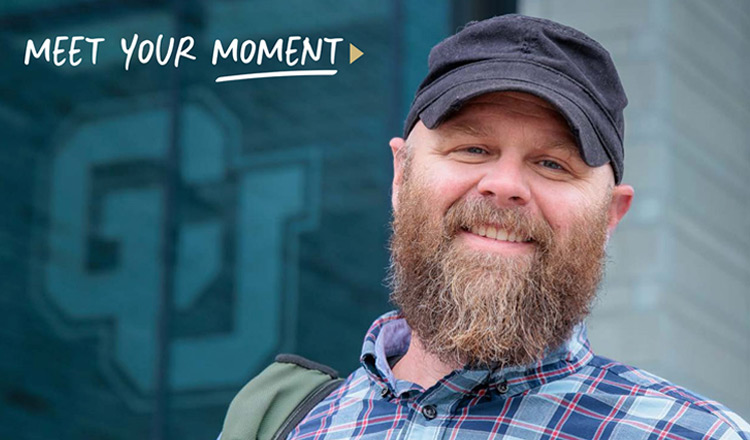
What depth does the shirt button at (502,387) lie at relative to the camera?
79.4 inches

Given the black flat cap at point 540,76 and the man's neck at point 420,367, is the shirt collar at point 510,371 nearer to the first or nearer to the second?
the man's neck at point 420,367

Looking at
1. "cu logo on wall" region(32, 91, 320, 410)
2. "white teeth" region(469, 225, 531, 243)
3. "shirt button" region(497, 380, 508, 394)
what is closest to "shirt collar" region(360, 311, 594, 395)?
"shirt button" region(497, 380, 508, 394)

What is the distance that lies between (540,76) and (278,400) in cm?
76

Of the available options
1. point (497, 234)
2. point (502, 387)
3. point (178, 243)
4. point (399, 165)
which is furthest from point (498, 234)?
point (178, 243)

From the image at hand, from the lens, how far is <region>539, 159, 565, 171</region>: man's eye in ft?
6.70

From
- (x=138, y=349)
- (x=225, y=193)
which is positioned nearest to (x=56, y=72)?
(x=225, y=193)

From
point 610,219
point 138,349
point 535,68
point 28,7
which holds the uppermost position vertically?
point 28,7

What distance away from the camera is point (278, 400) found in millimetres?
2207

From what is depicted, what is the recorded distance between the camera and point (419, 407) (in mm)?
2033

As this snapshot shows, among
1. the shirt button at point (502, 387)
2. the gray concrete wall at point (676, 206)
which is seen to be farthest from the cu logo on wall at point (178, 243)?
the shirt button at point (502, 387)

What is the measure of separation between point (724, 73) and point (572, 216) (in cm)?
249

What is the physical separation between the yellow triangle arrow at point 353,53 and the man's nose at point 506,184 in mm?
1839

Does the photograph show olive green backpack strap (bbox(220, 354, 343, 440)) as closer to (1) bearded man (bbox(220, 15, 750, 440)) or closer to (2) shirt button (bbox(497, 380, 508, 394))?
(1) bearded man (bbox(220, 15, 750, 440))

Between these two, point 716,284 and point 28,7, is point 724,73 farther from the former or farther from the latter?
point 28,7
